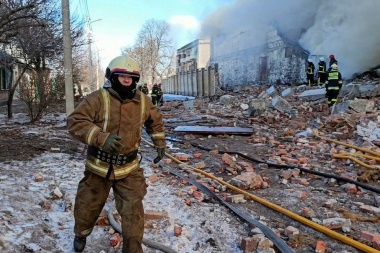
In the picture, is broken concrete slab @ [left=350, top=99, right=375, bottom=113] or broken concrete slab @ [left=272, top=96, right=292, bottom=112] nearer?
broken concrete slab @ [left=350, top=99, right=375, bottom=113]

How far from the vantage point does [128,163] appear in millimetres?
2785

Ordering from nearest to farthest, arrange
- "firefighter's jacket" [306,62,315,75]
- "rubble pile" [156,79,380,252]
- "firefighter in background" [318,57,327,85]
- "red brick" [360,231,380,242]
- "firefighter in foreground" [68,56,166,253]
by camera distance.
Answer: "firefighter in foreground" [68,56,166,253] < "red brick" [360,231,380,242] < "rubble pile" [156,79,380,252] < "firefighter in background" [318,57,327,85] < "firefighter's jacket" [306,62,315,75]

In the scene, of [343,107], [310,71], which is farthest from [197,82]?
[343,107]

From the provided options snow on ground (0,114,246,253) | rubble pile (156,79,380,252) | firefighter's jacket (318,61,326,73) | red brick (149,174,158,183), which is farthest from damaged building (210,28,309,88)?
snow on ground (0,114,246,253)

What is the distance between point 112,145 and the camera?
2475 millimetres

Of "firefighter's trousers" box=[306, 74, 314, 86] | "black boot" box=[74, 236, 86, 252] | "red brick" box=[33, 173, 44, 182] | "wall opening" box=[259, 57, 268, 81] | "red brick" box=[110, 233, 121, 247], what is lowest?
"red brick" box=[110, 233, 121, 247]

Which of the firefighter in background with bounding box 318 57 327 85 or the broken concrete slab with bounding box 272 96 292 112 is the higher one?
the firefighter in background with bounding box 318 57 327 85

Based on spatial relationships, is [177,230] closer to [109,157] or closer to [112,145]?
[109,157]

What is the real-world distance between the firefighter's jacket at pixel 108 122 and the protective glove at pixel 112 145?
3cm

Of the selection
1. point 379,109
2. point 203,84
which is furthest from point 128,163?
point 203,84

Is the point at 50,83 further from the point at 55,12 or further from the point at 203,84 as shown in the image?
the point at 203,84

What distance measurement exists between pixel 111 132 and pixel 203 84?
27.1 m

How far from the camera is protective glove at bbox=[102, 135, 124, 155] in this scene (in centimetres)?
248

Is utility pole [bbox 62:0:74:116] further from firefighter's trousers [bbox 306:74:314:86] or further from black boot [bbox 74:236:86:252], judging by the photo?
firefighter's trousers [bbox 306:74:314:86]
